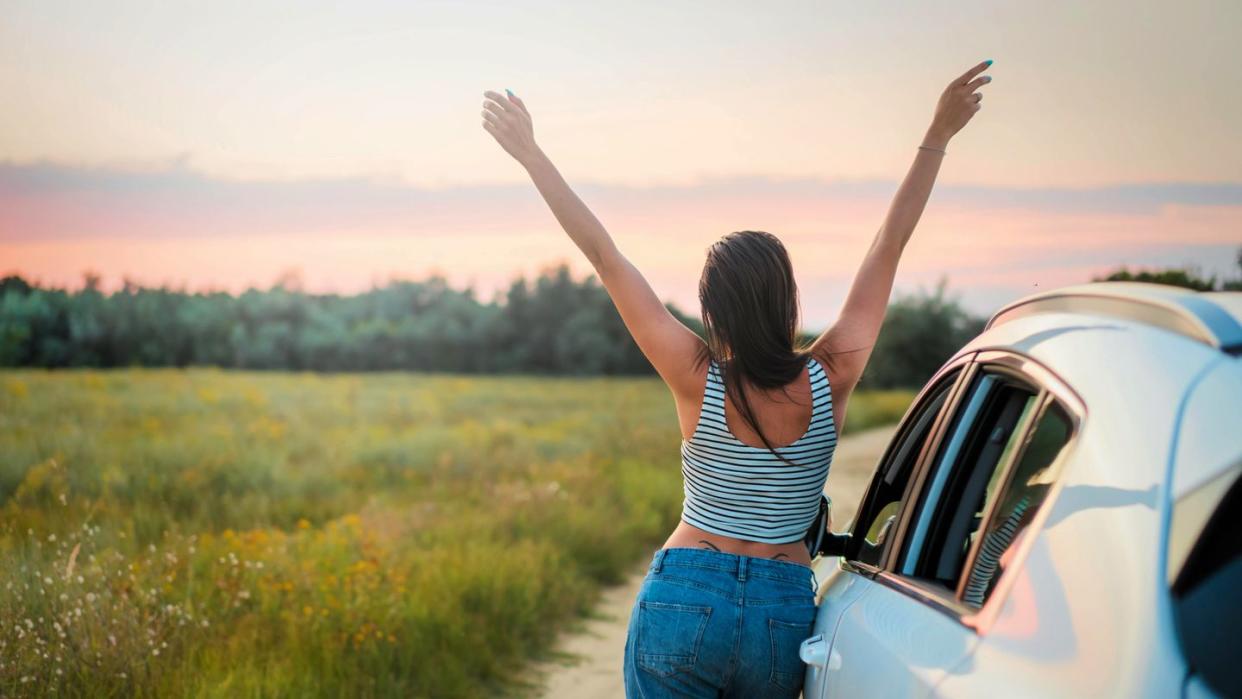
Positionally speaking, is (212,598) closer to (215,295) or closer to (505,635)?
(505,635)

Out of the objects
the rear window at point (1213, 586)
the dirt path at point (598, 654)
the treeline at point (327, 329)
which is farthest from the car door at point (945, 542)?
the treeline at point (327, 329)

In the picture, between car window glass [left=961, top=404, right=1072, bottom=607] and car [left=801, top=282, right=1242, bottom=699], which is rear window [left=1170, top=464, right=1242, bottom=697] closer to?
car [left=801, top=282, right=1242, bottom=699]

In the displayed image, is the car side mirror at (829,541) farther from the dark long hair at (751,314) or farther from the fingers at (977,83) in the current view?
the fingers at (977,83)

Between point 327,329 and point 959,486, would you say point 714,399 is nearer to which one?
point 959,486

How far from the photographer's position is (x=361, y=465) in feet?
62.4

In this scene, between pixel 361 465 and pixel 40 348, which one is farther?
pixel 40 348

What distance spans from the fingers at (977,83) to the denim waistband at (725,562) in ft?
5.50

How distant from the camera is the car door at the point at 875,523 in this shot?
10.1ft

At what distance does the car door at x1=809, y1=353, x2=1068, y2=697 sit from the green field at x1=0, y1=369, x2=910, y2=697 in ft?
12.7

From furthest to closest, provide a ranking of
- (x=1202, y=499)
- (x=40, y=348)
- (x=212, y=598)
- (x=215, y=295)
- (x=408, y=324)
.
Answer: (x=408, y=324)
(x=215, y=295)
(x=40, y=348)
(x=212, y=598)
(x=1202, y=499)

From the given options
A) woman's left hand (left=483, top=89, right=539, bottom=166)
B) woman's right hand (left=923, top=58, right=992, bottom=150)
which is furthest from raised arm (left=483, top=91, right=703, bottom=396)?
woman's right hand (left=923, top=58, right=992, bottom=150)

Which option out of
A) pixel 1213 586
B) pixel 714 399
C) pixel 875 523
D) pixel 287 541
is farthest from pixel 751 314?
pixel 287 541

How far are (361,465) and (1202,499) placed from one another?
1808cm

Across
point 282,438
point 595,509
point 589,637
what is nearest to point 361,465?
point 282,438
